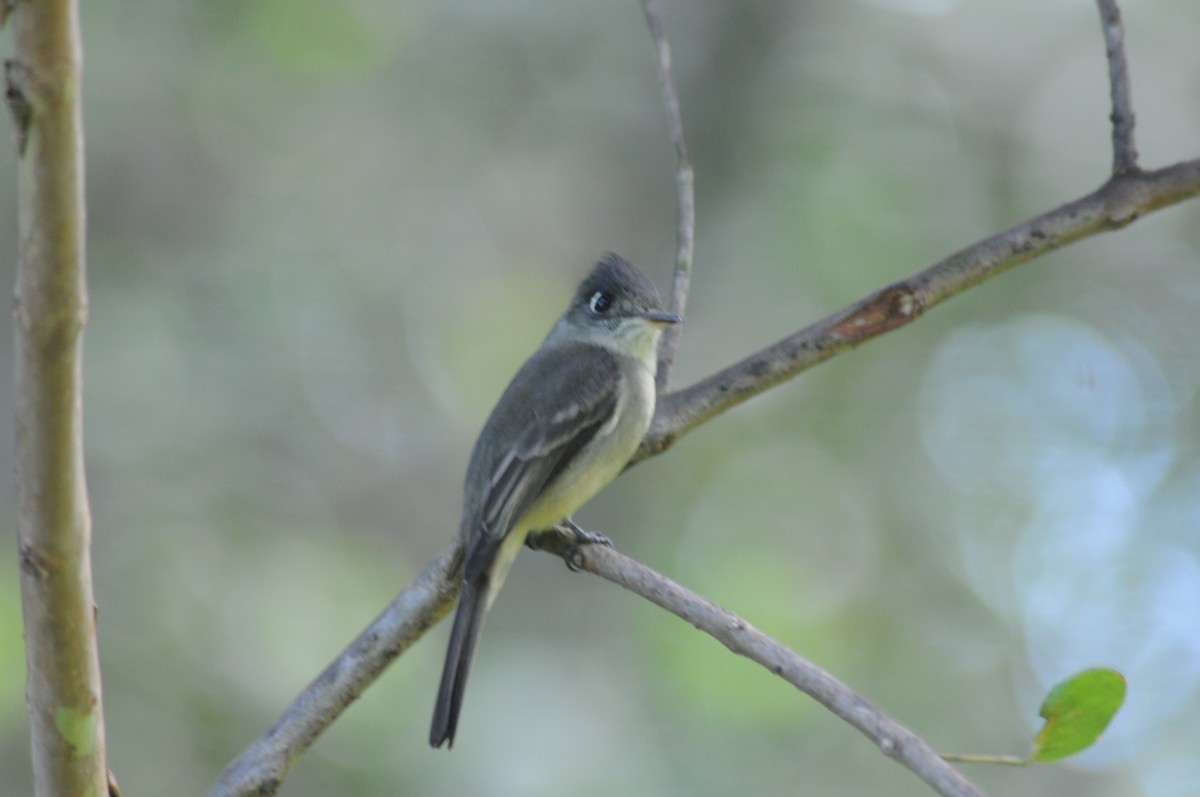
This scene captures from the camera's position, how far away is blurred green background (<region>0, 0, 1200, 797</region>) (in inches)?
216

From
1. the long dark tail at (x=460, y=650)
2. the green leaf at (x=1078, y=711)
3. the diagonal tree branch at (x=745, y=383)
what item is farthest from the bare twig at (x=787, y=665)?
the long dark tail at (x=460, y=650)

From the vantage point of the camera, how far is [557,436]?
3373mm

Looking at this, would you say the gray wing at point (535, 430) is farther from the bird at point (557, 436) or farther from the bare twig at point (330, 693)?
the bare twig at point (330, 693)

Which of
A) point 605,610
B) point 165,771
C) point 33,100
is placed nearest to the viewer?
point 33,100

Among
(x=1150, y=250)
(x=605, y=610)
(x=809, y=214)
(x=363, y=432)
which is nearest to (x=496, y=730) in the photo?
(x=605, y=610)

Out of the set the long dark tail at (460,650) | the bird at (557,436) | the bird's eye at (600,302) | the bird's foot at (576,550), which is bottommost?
the long dark tail at (460,650)

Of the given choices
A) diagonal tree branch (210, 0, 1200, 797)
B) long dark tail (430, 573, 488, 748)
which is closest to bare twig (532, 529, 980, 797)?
diagonal tree branch (210, 0, 1200, 797)

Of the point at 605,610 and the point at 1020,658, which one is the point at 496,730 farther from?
the point at 1020,658

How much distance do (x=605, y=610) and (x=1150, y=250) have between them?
4061 mm

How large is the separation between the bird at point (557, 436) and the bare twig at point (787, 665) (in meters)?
0.54

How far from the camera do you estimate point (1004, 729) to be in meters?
6.87

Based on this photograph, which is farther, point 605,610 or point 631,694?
point 605,610

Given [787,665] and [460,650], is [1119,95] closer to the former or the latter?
[787,665]

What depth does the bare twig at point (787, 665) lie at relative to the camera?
4.81 feet
